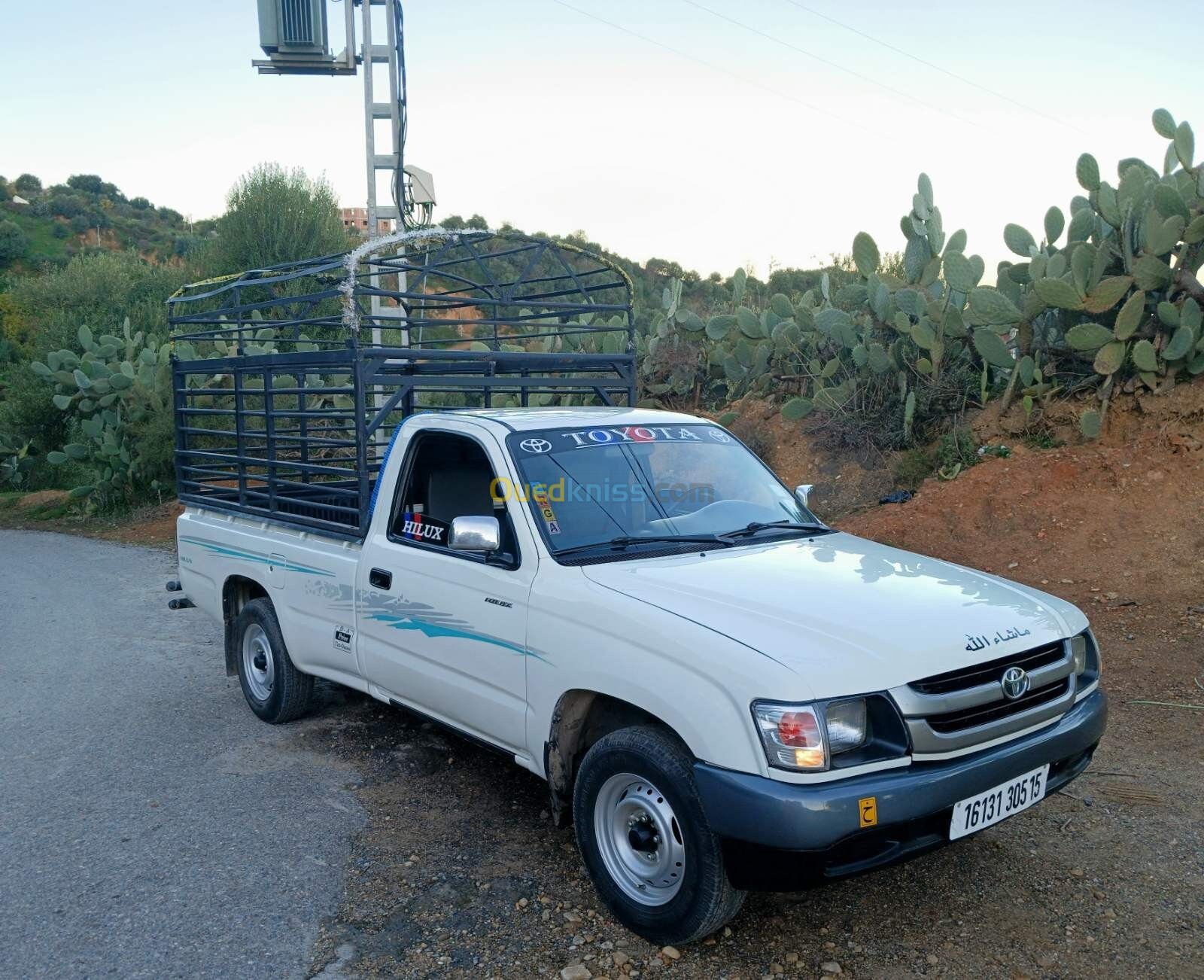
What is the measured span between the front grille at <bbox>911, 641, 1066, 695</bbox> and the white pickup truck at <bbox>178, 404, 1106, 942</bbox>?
0.04 feet

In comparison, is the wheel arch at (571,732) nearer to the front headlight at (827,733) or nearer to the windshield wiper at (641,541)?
the windshield wiper at (641,541)

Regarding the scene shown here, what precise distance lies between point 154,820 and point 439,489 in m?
1.98

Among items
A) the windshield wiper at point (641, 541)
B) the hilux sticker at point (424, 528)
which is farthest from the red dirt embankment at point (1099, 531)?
the hilux sticker at point (424, 528)

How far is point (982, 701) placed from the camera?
132 inches

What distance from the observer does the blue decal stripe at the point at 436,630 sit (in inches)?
160

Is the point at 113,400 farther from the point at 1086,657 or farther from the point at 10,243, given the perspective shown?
the point at 10,243

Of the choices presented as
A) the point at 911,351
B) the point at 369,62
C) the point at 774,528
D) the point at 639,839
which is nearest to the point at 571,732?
the point at 639,839

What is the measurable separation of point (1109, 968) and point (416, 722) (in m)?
3.81

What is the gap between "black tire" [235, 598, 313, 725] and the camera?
5.86 meters

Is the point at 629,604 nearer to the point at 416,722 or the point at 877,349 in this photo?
the point at 416,722

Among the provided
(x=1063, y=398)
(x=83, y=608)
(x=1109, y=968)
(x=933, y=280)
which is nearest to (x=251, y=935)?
(x=1109, y=968)

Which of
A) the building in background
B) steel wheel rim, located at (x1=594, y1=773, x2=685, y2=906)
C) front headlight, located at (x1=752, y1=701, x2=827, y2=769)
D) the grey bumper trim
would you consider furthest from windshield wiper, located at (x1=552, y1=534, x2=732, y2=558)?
the building in background

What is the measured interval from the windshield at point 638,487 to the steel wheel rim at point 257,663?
8.04 ft

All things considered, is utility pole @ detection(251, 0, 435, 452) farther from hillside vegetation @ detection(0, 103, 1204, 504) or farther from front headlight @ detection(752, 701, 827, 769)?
front headlight @ detection(752, 701, 827, 769)
